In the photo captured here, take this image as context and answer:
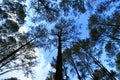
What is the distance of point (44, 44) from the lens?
19.8m

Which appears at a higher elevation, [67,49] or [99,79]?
[67,49]

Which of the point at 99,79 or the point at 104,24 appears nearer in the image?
the point at 104,24

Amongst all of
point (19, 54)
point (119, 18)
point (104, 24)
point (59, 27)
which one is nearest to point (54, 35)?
point (59, 27)

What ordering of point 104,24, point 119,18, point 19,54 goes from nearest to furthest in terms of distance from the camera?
point 119,18 → point 104,24 → point 19,54

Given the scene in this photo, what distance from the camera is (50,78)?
2241 centimetres

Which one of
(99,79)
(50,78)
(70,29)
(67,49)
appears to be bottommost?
(99,79)

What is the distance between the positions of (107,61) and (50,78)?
7787 millimetres

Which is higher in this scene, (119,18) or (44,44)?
(44,44)

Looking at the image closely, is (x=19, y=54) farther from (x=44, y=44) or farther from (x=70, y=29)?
(x=70, y=29)

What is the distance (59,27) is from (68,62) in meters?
4.35

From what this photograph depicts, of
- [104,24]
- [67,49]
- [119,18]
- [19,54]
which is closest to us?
[119,18]

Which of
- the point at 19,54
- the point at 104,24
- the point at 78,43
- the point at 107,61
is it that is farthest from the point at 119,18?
the point at 19,54

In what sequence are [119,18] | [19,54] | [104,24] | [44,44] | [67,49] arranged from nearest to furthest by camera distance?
[119,18], [104,24], [19,54], [44,44], [67,49]

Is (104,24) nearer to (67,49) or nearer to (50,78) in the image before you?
(67,49)
